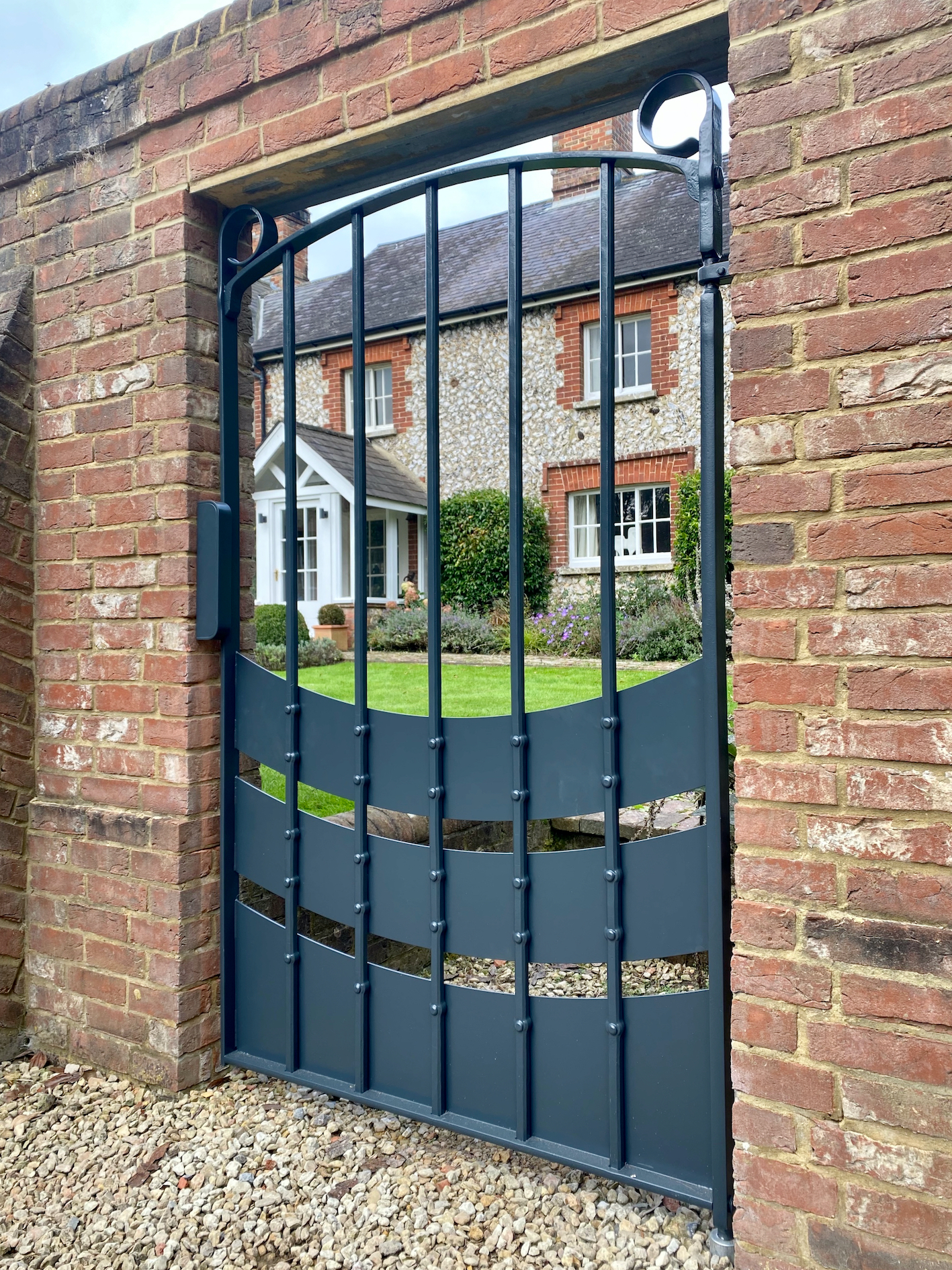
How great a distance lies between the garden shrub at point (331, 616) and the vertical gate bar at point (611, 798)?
1155 centimetres

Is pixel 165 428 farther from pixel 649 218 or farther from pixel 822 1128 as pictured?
pixel 649 218

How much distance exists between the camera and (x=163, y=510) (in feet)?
8.22

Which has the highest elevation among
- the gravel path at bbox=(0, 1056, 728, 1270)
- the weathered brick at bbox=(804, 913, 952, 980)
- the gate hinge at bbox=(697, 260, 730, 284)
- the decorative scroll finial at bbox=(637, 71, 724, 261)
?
the decorative scroll finial at bbox=(637, 71, 724, 261)

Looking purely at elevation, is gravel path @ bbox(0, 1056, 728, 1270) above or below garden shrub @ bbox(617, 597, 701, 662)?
below

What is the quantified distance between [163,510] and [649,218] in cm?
1342

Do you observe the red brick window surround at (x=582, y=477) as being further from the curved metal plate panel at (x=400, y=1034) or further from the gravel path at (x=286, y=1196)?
the gravel path at (x=286, y=1196)

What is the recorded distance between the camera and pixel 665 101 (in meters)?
1.93

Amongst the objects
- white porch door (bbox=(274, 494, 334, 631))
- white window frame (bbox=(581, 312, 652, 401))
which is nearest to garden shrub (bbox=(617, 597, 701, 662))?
white window frame (bbox=(581, 312, 652, 401))

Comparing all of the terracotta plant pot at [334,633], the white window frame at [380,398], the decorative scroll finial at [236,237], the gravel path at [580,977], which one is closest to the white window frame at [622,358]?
the white window frame at [380,398]

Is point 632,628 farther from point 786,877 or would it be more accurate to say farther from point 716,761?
point 786,877

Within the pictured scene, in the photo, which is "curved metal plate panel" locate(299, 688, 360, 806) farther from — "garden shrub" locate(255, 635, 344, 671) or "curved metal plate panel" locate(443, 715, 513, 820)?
"garden shrub" locate(255, 635, 344, 671)

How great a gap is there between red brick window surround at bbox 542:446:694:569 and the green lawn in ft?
16.5

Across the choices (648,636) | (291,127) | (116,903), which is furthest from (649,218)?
(116,903)

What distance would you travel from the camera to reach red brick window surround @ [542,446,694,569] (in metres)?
12.6
